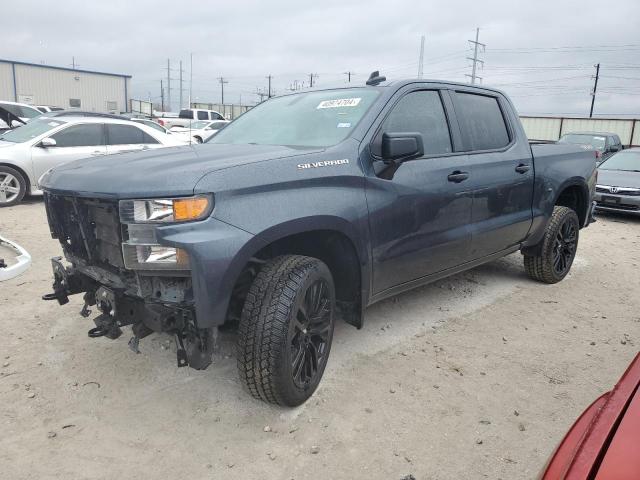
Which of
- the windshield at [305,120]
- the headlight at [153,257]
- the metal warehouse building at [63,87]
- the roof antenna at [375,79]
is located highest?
the metal warehouse building at [63,87]

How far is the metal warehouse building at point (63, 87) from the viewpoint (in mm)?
36625

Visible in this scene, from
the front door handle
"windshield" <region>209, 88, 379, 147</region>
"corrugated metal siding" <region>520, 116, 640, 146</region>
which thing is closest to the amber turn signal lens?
"windshield" <region>209, 88, 379, 147</region>

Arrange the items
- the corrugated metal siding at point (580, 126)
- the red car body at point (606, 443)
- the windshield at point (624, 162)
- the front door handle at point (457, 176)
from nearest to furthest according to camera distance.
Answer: the red car body at point (606, 443) < the front door handle at point (457, 176) < the windshield at point (624, 162) < the corrugated metal siding at point (580, 126)

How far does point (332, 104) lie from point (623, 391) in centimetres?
261

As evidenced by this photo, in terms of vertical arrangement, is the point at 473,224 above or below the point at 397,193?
below

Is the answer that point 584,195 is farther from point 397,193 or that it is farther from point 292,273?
point 292,273

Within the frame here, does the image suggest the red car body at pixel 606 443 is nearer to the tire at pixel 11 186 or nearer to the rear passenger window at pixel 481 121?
the rear passenger window at pixel 481 121

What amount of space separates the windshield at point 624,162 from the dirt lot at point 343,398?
7.05 meters

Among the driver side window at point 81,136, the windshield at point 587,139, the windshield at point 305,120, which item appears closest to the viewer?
the windshield at point 305,120

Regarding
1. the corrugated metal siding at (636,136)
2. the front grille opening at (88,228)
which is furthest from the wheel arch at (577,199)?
the corrugated metal siding at (636,136)

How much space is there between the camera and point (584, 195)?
214 inches

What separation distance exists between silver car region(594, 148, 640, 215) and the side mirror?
801 centimetres

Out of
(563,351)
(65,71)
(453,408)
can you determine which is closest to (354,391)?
(453,408)

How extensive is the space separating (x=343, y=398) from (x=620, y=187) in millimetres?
8740
